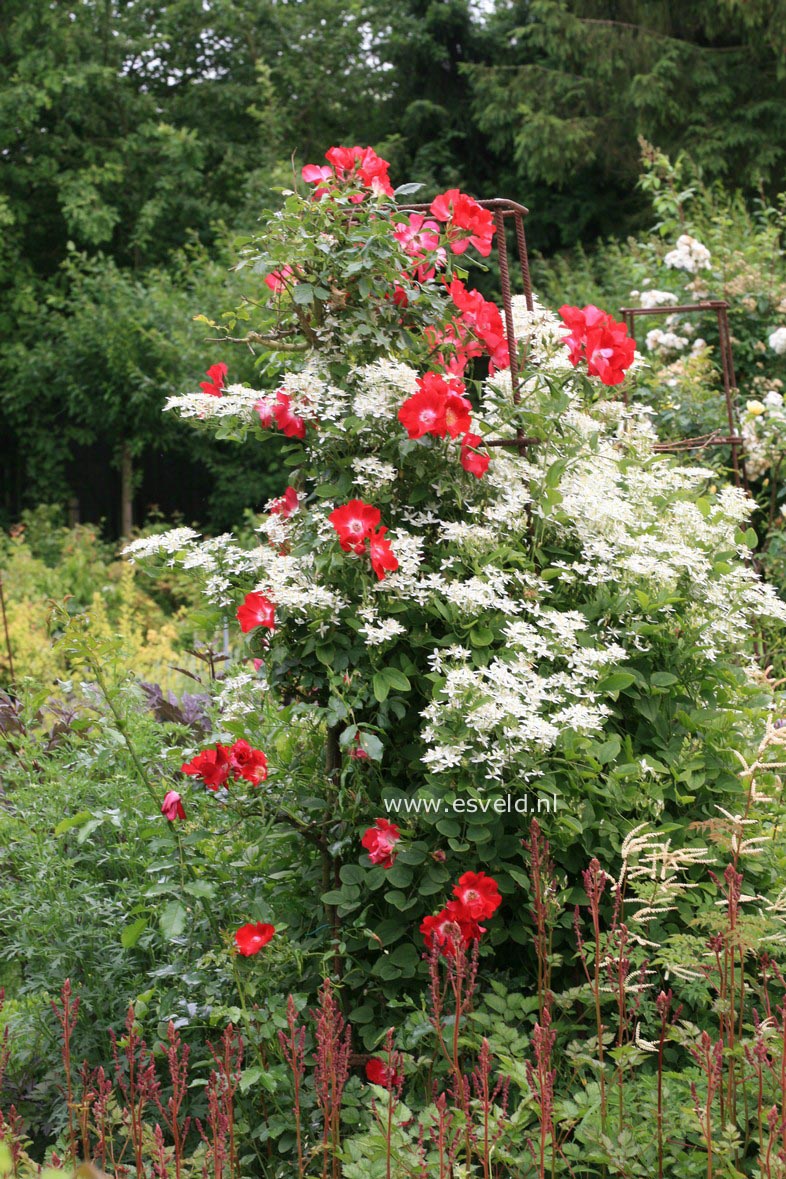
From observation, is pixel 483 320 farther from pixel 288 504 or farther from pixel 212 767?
pixel 212 767

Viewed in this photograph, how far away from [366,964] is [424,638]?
2.03 feet

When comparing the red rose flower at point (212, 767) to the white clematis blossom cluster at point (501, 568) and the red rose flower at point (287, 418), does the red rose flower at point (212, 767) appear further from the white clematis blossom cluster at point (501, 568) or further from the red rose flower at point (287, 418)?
the red rose flower at point (287, 418)

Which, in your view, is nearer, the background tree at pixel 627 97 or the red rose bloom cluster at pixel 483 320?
the red rose bloom cluster at pixel 483 320

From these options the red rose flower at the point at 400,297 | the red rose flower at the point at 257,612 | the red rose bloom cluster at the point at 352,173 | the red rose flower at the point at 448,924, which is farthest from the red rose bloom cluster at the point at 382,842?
the red rose bloom cluster at the point at 352,173

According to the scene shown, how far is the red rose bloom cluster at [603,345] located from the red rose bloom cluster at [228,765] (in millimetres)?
1051

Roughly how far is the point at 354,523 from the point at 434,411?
0.25m

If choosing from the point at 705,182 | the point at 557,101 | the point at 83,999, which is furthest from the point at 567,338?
the point at 557,101

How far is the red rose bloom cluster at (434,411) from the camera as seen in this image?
210cm

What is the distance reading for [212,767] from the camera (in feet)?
6.72

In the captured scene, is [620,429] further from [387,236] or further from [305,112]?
[305,112]

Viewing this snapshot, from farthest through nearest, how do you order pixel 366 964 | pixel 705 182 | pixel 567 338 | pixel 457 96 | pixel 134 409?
1. pixel 457 96
2. pixel 705 182
3. pixel 134 409
4. pixel 567 338
5. pixel 366 964

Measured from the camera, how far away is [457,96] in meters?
12.8

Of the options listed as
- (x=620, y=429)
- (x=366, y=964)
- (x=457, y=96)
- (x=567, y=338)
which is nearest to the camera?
(x=366, y=964)

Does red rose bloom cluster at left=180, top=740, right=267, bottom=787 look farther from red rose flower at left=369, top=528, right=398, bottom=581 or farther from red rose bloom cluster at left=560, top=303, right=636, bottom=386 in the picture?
red rose bloom cluster at left=560, top=303, right=636, bottom=386
